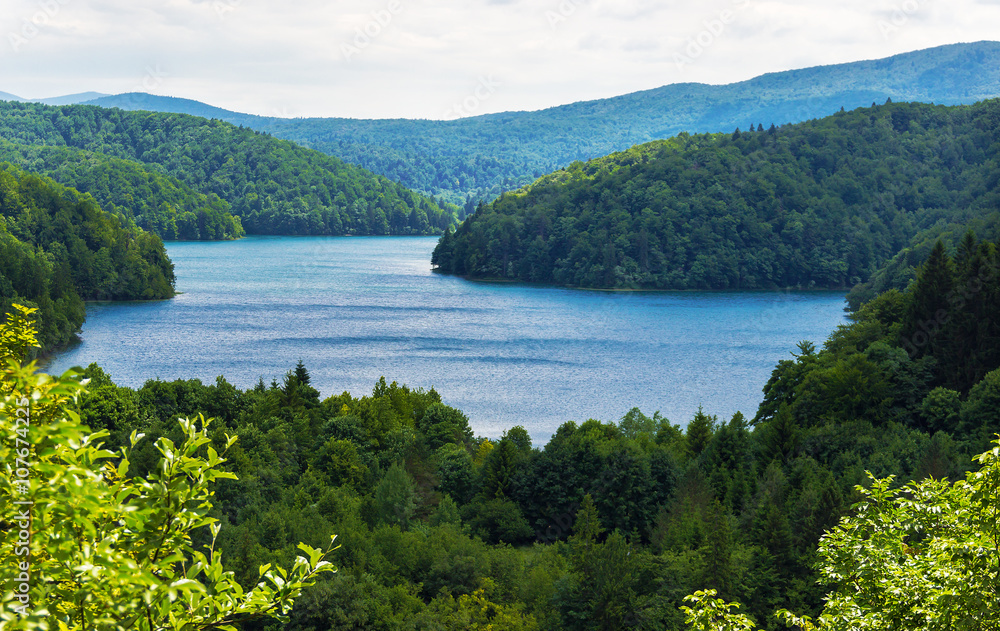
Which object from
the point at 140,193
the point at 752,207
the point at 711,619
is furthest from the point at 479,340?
the point at 140,193

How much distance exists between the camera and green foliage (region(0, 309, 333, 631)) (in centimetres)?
512

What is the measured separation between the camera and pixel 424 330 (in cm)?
8362

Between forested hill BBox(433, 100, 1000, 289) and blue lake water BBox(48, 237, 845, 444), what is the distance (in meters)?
8.07

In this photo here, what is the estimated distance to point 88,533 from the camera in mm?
5590

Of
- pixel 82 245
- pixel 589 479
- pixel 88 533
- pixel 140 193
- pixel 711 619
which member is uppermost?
pixel 140 193

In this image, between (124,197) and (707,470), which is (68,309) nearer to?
(707,470)

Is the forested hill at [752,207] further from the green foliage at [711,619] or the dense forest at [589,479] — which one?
the green foliage at [711,619]

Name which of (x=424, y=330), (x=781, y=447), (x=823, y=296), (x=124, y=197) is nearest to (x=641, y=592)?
(x=781, y=447)

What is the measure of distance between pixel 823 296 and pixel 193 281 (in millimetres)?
83904

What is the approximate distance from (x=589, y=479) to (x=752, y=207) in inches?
4438

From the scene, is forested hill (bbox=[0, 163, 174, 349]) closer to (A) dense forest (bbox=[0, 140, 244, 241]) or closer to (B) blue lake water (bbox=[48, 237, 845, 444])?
(B) blue lake water (bbox=[48, 237, 845, 444])

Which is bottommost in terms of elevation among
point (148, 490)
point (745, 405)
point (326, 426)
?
point (745, 405)
